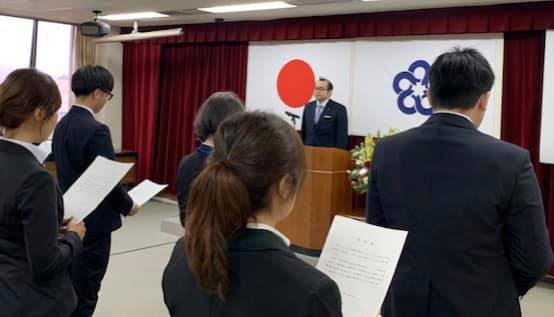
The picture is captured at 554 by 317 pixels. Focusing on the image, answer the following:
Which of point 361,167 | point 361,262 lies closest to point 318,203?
point 361,167

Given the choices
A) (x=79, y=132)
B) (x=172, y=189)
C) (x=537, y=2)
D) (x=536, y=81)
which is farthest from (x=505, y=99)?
(x=172, y=189)

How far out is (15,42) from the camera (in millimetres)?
7438

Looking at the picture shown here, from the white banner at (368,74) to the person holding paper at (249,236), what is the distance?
4.41m

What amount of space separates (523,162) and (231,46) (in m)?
6.03

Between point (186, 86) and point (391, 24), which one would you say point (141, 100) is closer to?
point (186, 86)

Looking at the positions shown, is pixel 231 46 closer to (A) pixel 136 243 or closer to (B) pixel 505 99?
(A) pixel 136 243

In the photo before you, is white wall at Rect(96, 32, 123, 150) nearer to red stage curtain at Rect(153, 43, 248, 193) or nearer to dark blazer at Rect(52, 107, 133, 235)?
red stage curtain at Rect(153, 43, 248, 193)

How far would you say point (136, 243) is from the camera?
5.59 meters

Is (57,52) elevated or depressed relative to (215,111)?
elevated

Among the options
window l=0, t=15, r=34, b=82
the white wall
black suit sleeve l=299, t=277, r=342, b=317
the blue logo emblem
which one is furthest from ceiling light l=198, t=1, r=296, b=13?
black suit sleeve l=299, t=277, r=342, b=317

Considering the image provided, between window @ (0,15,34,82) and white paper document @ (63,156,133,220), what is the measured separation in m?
5.87

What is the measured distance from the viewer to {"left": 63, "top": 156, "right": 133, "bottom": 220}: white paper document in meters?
2.12

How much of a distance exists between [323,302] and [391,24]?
16.7ft

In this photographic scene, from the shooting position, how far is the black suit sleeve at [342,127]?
573 centimetres
